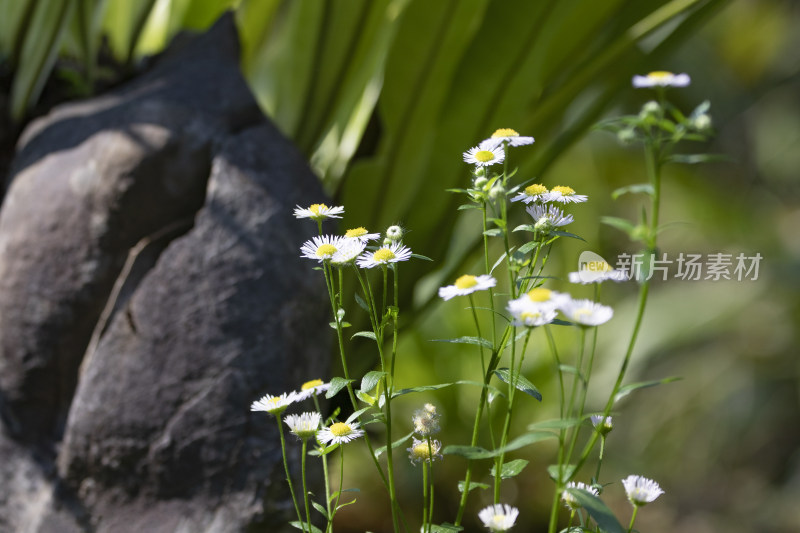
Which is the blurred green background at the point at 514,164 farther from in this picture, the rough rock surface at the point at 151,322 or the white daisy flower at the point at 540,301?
the white daisy flower at the point at 540,301

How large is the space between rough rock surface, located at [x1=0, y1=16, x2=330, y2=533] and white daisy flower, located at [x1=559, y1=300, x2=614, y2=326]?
669mm

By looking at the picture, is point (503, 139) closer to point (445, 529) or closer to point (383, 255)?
point (383, 255)

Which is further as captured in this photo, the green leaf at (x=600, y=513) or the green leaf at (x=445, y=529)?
the green leaf at (x=445, y=529)

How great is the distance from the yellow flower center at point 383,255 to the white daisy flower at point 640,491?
0.23 meters

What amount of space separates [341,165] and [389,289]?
0.27 metres

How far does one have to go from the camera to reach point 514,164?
60.8 inches

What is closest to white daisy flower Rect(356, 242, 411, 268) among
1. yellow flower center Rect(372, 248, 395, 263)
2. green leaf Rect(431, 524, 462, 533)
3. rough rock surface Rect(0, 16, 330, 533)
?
yellow flower center Rect(372, 248, 395, 263)

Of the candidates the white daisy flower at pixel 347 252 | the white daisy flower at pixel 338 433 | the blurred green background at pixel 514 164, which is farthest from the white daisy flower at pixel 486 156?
the blurred green background at pixel 514 164

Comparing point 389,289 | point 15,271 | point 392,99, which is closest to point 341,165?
point 392,99

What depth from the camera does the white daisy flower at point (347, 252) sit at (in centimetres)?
54

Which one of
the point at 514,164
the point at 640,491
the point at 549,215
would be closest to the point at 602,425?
the point at 640,491

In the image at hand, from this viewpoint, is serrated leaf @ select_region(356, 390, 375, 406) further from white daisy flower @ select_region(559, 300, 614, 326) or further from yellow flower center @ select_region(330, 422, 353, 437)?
white daisy flower @ select_region(559, 300, 614, 326)

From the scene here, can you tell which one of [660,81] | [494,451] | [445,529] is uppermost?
[660,81]

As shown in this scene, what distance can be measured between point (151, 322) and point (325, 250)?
594mm
